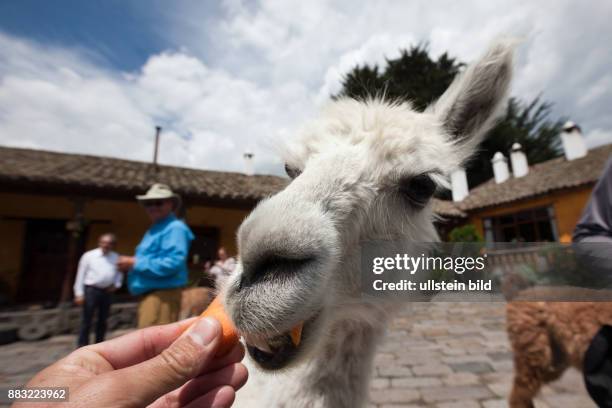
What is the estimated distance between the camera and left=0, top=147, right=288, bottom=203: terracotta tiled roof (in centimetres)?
923

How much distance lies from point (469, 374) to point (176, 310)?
162 inches

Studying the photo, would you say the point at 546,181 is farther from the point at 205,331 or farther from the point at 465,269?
the point at 205,331

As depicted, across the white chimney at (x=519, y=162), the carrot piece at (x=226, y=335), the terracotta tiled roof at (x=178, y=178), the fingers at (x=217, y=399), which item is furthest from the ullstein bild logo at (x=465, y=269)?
Result: the white chimney at (x=519, y=162)

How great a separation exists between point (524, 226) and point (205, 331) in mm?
19706

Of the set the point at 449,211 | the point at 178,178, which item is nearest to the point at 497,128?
the point at 449,211

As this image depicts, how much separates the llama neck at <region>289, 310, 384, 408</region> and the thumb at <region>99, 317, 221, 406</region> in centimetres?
69

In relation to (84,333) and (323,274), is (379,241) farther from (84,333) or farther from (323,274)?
(84,333)

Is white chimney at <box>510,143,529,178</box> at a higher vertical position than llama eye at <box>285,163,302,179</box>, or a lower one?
higher

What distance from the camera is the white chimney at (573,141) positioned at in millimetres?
17859

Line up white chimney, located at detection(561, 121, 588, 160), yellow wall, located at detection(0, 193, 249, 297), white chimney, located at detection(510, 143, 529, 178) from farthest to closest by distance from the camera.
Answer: white chimney, located at detection(510, 143, 529, 178) → white chimney, located at detection(561, 121, 588, 160) → yellow wall, located at detection(0, 193, 249, 297)

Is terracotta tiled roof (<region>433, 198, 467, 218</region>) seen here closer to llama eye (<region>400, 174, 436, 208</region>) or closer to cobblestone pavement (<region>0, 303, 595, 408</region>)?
cobblestone pavement (<region>0, 303, 595, 408</region>)

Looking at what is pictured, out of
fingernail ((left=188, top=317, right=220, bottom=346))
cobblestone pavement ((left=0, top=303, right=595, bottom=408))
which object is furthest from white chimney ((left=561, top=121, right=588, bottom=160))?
fingernail ((left=188, top=317, right=220, bottom=346))

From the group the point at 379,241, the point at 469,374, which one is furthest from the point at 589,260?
the point at 469,374

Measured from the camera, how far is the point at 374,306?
167 centimetres
